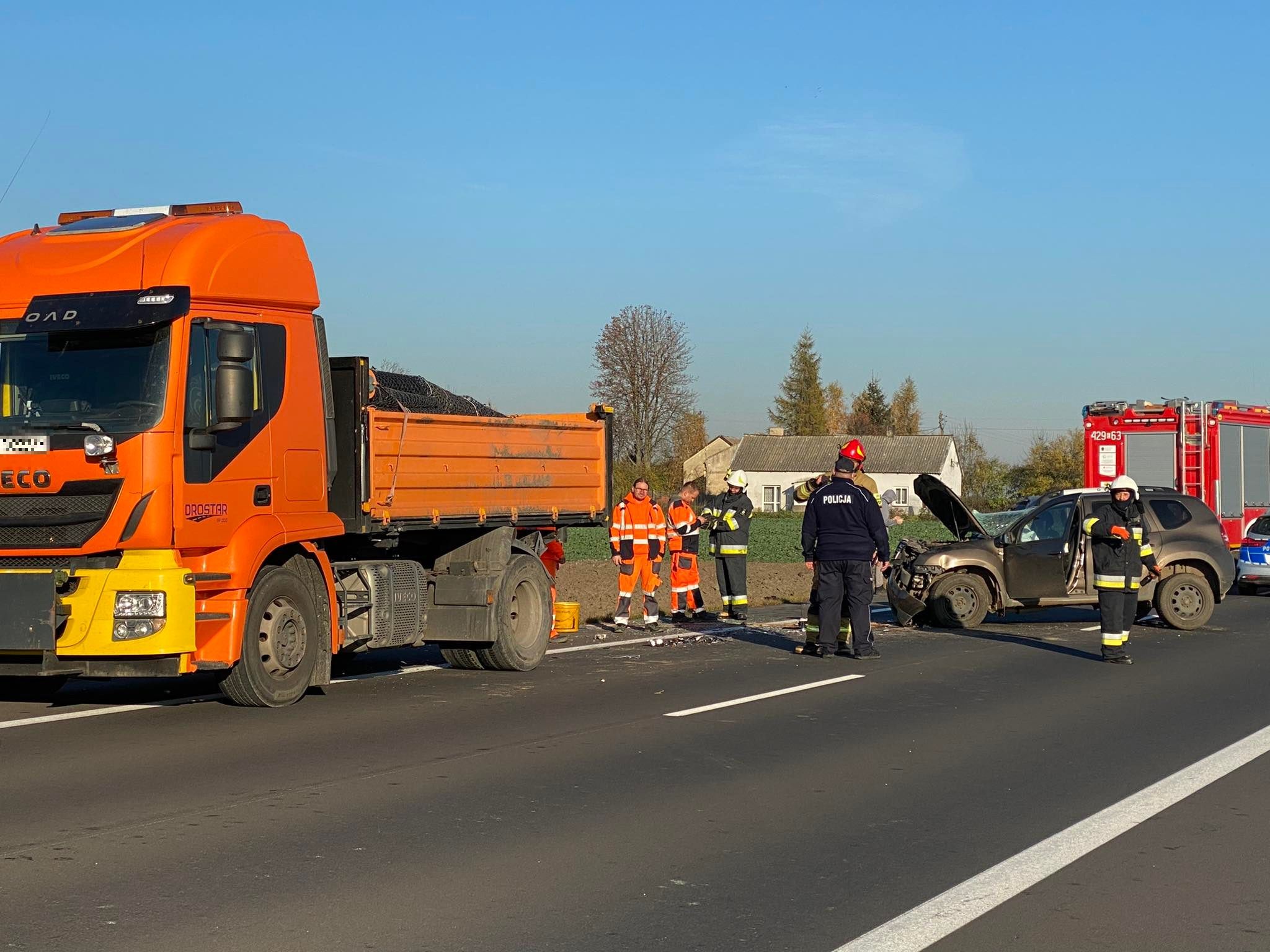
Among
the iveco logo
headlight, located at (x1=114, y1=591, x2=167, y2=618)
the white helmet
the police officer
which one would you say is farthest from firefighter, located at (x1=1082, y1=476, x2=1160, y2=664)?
the iveco logo

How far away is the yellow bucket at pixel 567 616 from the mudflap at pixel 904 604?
4.03m

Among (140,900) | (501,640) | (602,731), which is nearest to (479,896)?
(140,900)

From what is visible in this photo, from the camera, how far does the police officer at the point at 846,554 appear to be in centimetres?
1465

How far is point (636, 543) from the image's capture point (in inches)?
725

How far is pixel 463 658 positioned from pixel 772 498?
322 feet

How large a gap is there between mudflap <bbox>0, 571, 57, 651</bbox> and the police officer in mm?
7419

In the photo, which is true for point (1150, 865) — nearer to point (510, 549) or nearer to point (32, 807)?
point (32, 807)

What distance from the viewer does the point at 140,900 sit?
5.80 meters

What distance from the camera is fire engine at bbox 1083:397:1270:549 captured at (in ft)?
81.3

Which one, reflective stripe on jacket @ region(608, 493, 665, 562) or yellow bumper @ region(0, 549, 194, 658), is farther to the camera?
reflective stripe on jacket @ region(608, 493, 665, 562)

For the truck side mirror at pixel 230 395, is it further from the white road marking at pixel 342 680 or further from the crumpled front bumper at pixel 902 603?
the crumpled front bumper at pixel 902 603

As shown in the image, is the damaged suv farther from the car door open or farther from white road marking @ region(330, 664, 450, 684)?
white road marking @ region(330, 664, 450, 684)

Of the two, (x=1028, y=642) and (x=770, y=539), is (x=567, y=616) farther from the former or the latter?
(x=770, y=539)

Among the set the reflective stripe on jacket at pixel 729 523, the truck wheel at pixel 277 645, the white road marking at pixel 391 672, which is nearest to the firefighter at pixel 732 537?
the reflective stripe on jacket at pixel 729 523
